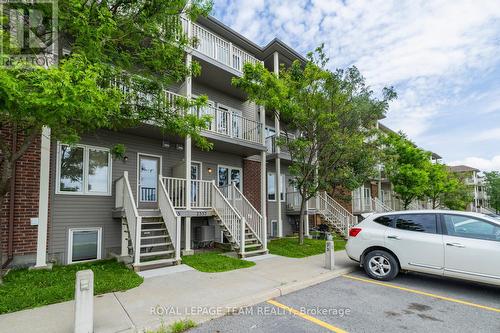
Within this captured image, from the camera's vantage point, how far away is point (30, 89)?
382 cm

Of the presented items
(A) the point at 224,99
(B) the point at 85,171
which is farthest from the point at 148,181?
(A) the point at 224,99

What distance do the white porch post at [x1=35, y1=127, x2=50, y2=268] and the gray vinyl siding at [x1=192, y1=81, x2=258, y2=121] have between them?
6378mm

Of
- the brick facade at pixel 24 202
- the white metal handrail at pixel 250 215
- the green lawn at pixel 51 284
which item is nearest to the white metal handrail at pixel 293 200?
the white metal handrail at pixel 250 215

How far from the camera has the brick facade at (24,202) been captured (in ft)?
23.1

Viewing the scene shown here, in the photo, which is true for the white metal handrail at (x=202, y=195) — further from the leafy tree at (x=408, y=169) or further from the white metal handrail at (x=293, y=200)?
the leafy tree at (x=408, y=169)

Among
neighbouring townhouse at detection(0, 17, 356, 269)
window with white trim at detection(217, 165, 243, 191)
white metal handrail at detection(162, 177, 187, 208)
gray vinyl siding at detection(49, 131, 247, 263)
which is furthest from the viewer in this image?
window with white trim at detection(217, 165, 243, 191)

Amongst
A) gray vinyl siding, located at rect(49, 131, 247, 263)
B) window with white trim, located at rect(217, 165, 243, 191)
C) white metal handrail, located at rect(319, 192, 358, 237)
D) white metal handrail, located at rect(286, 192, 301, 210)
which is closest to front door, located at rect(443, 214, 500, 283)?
white metal handrail, located at rect(319, 192, 358, 237)

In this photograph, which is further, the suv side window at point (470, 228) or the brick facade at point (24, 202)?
the brick facade at point (24, 202)

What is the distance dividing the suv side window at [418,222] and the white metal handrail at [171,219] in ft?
19.3

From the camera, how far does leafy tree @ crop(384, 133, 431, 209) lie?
17344 mm

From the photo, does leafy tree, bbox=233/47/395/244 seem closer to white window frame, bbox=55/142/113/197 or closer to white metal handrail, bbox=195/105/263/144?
white metal handrail, bbox=195/105/263/144

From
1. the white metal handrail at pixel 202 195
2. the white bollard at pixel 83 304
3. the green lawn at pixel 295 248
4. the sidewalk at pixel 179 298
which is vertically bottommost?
A: the green lawn at pixel 295 248

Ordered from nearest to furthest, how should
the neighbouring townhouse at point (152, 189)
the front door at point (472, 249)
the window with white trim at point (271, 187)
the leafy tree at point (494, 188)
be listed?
the front door at point (472, 249), the neighbouring townhouse at point (152, 189), the window with white trim at point (271, 187), the leafy tree at point (494, 188)

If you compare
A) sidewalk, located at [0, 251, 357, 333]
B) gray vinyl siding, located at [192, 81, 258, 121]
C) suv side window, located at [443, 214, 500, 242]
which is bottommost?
sidewalk, located at [0, 251, 357, 333]
